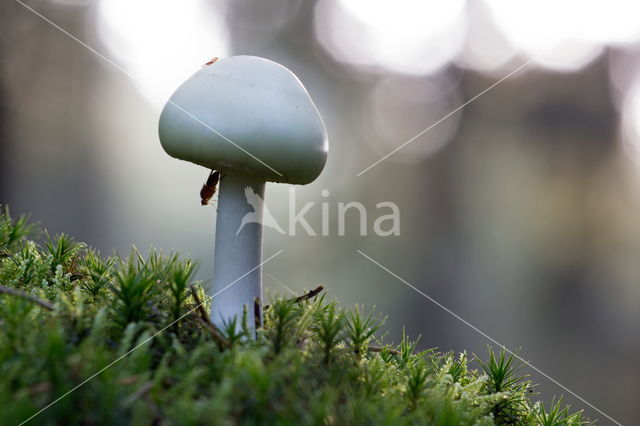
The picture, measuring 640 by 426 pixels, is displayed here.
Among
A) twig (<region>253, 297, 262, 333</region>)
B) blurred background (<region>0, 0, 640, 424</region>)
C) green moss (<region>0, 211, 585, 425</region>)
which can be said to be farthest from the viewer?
blurred background (<region>0, 0, 640, 424</region>)

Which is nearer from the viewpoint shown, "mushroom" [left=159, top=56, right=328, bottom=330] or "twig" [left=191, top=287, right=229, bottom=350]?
"twig" [left=191, top=287, right=229, bottom=350]

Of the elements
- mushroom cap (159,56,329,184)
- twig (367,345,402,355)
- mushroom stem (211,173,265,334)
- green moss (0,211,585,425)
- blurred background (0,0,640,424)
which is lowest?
green moss (0,211,585,425)

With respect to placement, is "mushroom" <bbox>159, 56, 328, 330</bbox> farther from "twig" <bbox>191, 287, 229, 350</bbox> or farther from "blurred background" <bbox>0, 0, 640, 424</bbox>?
"blurred background" <bbox>0, 0, 640, 424</bbox>

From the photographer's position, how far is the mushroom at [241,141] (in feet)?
5.58

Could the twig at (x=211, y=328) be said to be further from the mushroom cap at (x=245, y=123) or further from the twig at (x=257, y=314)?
the mushroom cap at (x=245, y=123)

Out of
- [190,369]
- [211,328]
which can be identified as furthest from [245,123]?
[190,369]

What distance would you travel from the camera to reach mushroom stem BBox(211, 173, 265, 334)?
6.47 ft

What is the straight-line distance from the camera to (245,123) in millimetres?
1689

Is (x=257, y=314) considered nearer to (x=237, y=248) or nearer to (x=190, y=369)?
(x=237, y=248)

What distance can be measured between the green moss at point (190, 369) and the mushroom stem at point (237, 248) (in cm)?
12

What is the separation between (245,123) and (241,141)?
0.07m

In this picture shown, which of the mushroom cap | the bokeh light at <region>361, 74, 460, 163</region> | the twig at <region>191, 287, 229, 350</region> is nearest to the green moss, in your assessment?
the twig at <region>191, 287, 229, 350</region>

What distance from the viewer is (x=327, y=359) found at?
1.59 meters

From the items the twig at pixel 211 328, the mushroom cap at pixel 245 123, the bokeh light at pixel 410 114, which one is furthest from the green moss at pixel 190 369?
the bokeh light at pixel 410 114
